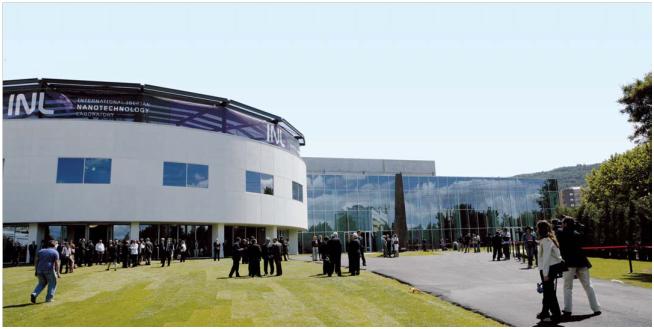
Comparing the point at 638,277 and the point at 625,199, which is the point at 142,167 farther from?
the point at 625,199

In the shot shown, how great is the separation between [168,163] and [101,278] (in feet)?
47.3

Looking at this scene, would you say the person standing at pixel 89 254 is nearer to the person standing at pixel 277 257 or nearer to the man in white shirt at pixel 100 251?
the man in white shirt at pixel 100 251

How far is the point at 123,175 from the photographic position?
101ft

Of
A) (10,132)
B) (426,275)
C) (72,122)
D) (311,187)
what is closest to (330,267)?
(426,275)

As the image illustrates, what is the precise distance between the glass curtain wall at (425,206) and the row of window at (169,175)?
1763 cm

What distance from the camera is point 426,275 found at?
17.5 metres

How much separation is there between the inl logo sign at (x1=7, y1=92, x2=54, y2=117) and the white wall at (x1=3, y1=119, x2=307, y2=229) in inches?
36.3

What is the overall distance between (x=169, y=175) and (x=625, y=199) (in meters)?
33.1

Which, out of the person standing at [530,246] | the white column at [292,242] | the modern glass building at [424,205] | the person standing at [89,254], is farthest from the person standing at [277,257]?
the modern glass building at [424,205]

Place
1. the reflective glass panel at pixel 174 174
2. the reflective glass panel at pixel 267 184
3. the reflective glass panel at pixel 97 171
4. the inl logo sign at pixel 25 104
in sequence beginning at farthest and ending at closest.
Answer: the reflective glass panel at pixel 267 184 → the reflective glass panel at pixel 174 174 → the inl logo sign at pixel 25 104 → the reflective glass panel at pixel 97 171

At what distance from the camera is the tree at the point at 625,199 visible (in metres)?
30.6

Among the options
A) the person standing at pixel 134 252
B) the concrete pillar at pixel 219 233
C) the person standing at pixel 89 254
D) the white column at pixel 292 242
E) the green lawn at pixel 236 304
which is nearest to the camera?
the green lawn at pixel 236 304

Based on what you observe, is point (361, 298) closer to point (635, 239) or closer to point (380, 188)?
point (635, 239)

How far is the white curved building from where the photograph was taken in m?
29.8
